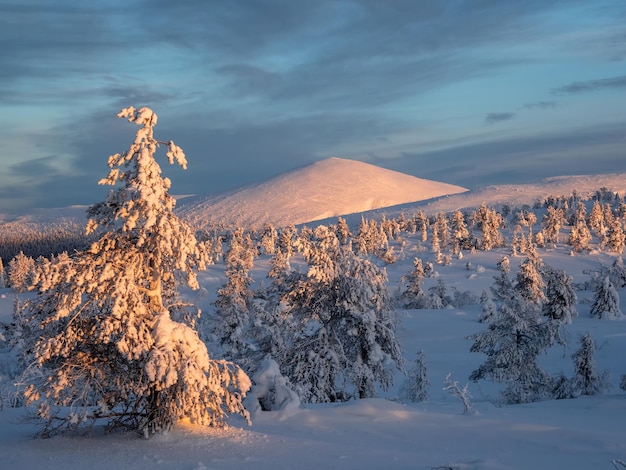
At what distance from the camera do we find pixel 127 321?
1162cm

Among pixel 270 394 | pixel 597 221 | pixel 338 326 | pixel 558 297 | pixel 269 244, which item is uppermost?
pixel 269 244

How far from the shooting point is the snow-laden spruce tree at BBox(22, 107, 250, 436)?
1148 cm

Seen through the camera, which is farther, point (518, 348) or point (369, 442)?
point (518, 348)

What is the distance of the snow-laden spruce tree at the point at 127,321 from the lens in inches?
452

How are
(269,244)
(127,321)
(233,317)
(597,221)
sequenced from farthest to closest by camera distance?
(269,244) < (597,221) < (233,317) < (127,321)

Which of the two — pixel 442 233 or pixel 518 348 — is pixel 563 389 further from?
pixel 442 233

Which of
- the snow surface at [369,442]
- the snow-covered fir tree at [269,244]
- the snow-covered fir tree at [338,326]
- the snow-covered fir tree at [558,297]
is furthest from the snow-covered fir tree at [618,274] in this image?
the snow-covered fir tree at [269,244]

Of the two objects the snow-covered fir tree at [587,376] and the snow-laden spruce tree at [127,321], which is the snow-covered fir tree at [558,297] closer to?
the snow-covered fir tree at [587,376]

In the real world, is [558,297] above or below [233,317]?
below

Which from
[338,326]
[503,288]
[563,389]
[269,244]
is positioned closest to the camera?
[338,326]

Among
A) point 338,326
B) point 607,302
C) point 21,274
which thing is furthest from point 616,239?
point 21,274

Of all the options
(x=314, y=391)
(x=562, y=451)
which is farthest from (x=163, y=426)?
(x=314, y=391)

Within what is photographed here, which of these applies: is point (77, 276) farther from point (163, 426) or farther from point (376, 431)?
point (376, 431)

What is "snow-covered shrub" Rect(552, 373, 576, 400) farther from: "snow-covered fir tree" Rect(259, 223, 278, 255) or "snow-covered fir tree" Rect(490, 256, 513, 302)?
"snow-covered fir tree" Rect(259, 223, 278, 255)
